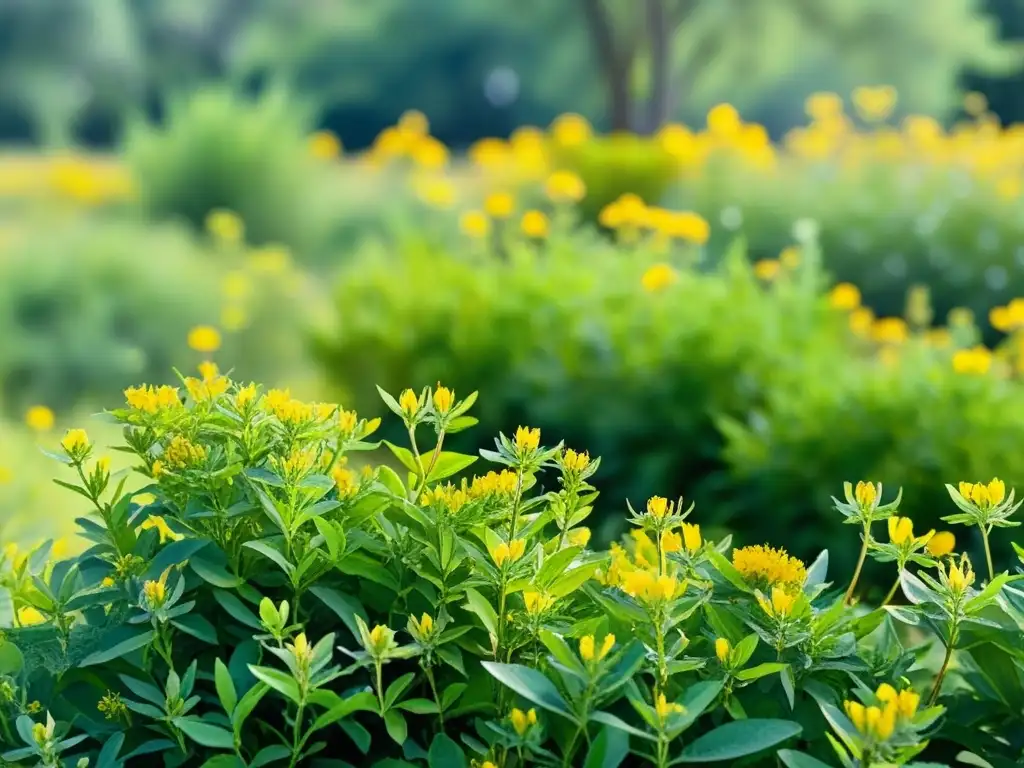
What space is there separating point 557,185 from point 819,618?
348 cm

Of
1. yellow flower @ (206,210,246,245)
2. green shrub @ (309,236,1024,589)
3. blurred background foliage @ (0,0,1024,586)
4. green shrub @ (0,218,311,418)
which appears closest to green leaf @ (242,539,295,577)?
blurred background foliage @ (0,0,1024,586)

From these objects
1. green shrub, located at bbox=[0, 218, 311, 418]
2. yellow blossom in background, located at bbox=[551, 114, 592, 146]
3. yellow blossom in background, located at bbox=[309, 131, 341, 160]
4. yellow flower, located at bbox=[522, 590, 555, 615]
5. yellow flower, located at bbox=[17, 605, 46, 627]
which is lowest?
yellow flower, located at bbox=[522, 590, 555, 615]

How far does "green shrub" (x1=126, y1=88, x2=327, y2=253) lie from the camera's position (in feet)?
25.7

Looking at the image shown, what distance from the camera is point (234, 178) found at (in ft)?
25.7

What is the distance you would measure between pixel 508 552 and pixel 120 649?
1.28ft

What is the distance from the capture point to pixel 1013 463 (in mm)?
2781

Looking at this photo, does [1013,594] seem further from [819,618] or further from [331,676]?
[331,676]

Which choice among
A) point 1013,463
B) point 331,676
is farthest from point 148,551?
point 1013,463

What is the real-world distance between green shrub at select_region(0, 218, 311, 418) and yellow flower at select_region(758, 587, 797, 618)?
13.1 ft

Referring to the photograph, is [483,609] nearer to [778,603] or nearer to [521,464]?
[521,464]

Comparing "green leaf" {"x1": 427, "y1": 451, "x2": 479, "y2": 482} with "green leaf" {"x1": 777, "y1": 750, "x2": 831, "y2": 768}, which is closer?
"green leaf" {"x1": 777, "y1": 750, "x2": 831, "y2": 768}

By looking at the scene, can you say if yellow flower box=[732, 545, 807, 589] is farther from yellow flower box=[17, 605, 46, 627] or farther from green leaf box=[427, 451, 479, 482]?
yellow flower box=[17, 605, 46, 627]

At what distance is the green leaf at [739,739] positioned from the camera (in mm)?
994

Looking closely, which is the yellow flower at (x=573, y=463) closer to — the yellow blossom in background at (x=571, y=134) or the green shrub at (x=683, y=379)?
the green shrub at (x=683, y=379)
